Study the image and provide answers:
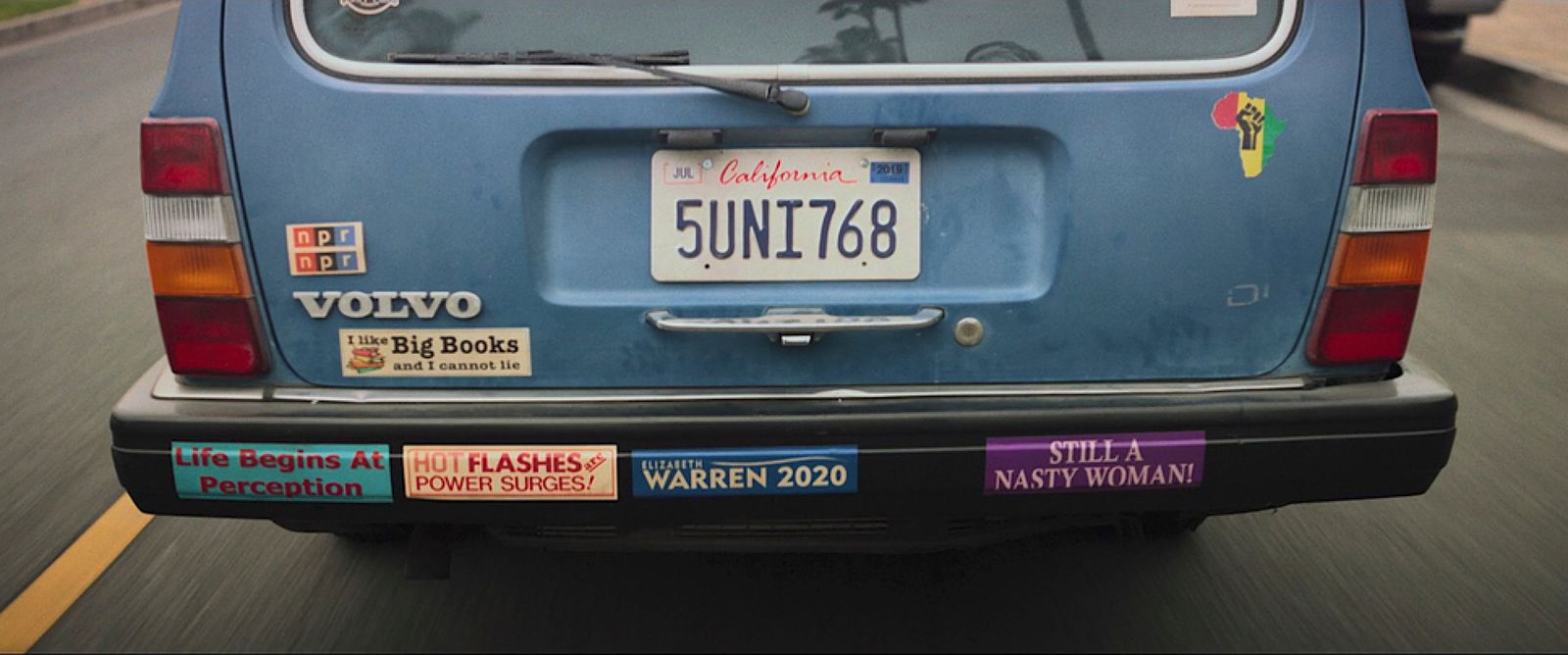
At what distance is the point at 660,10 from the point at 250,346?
0.93 metres

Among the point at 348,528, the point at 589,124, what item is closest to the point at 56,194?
the point at 348,528

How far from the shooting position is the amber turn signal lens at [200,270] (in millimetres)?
2758

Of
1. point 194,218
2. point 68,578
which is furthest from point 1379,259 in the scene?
point 68,578

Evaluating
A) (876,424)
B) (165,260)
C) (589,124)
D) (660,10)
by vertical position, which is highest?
(660,10)

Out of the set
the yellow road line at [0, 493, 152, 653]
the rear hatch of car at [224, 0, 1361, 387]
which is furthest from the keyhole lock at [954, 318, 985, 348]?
the yellow road line at [0, 493, 152, 653]

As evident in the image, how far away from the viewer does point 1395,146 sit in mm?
2748

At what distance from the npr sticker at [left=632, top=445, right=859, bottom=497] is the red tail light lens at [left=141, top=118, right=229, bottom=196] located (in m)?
0.85

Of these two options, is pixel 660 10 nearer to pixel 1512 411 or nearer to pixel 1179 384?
pixel 1179 384

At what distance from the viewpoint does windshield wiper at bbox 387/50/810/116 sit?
263 cm

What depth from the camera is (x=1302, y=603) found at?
346 centimetres

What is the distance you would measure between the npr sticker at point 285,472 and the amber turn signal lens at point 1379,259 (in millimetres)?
1692

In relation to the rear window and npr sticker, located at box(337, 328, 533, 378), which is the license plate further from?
npr sticker, located at box(337, 328, 533, 378)

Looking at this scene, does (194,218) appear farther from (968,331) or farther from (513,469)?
(968,331)

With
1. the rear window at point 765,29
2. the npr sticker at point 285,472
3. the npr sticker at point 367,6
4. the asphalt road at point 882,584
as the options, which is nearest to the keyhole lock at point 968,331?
the rear window at point 765,29
